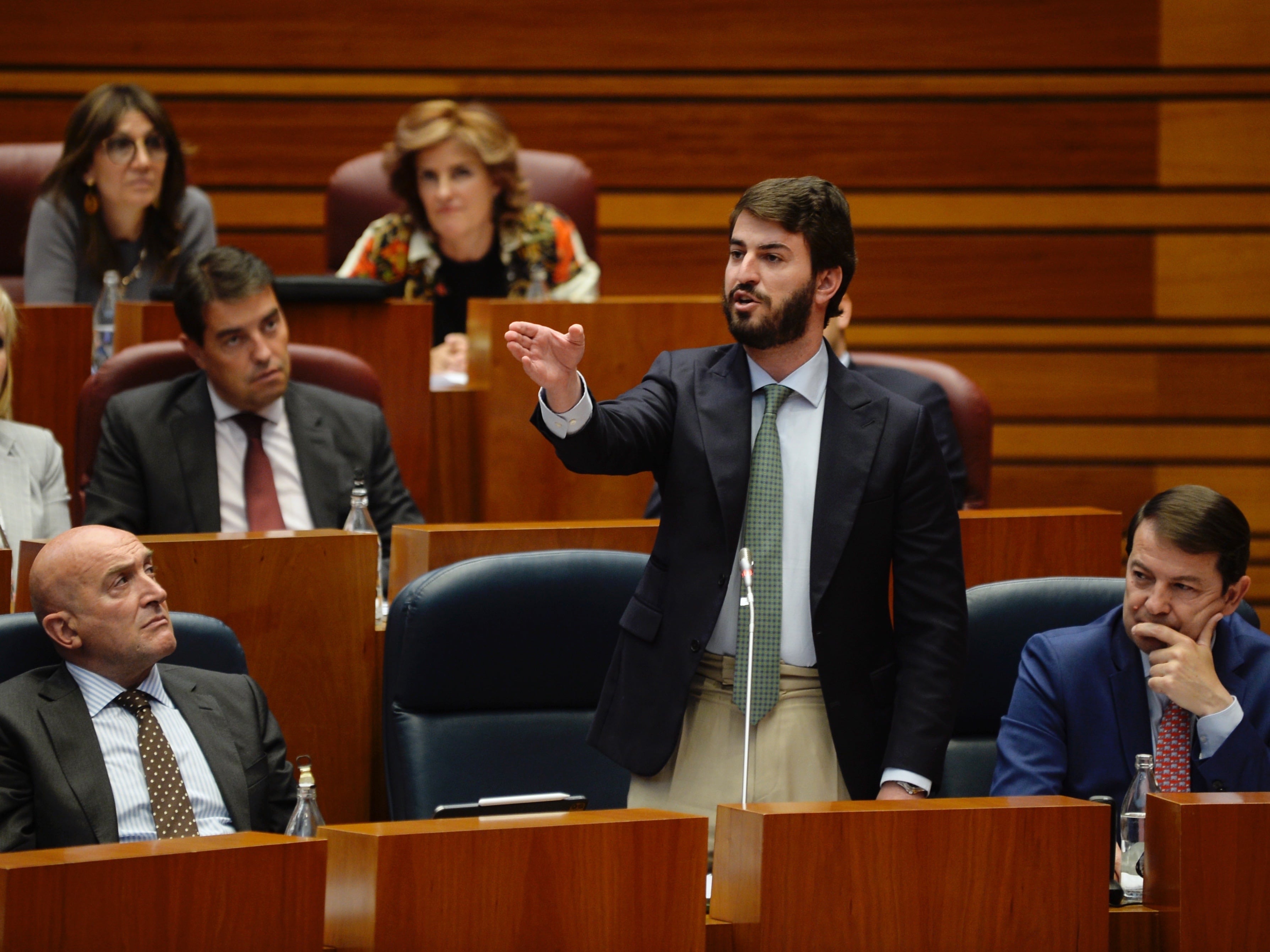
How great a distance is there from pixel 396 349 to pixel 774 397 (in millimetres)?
1491

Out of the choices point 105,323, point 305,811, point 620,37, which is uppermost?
point 620,37

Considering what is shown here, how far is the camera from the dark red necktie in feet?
8.73

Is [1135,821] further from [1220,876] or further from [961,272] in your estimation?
[961,272]

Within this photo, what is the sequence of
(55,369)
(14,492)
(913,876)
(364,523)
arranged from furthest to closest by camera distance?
(55,369), (364,523), (14,492), (913,876)

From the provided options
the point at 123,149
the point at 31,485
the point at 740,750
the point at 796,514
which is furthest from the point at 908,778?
the point at 123,149

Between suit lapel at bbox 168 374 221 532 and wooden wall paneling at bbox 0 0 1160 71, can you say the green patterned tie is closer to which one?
suit lapel at bbox 168 374 221 532

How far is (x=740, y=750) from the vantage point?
5.35 feet

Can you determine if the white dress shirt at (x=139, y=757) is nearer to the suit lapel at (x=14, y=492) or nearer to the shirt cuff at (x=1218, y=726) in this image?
the suit lapel at (x=14, y=492)

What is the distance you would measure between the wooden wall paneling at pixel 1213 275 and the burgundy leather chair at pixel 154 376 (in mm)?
2324

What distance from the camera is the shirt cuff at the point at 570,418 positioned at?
148 centimetres

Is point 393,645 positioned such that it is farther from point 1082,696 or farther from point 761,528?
point 1082,696

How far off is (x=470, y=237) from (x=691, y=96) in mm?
1081

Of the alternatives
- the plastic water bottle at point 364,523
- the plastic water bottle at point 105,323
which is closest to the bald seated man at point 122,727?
the plastic water bottle at point 364,523

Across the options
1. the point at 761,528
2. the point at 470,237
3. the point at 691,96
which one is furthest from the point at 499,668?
the point at 691,96
